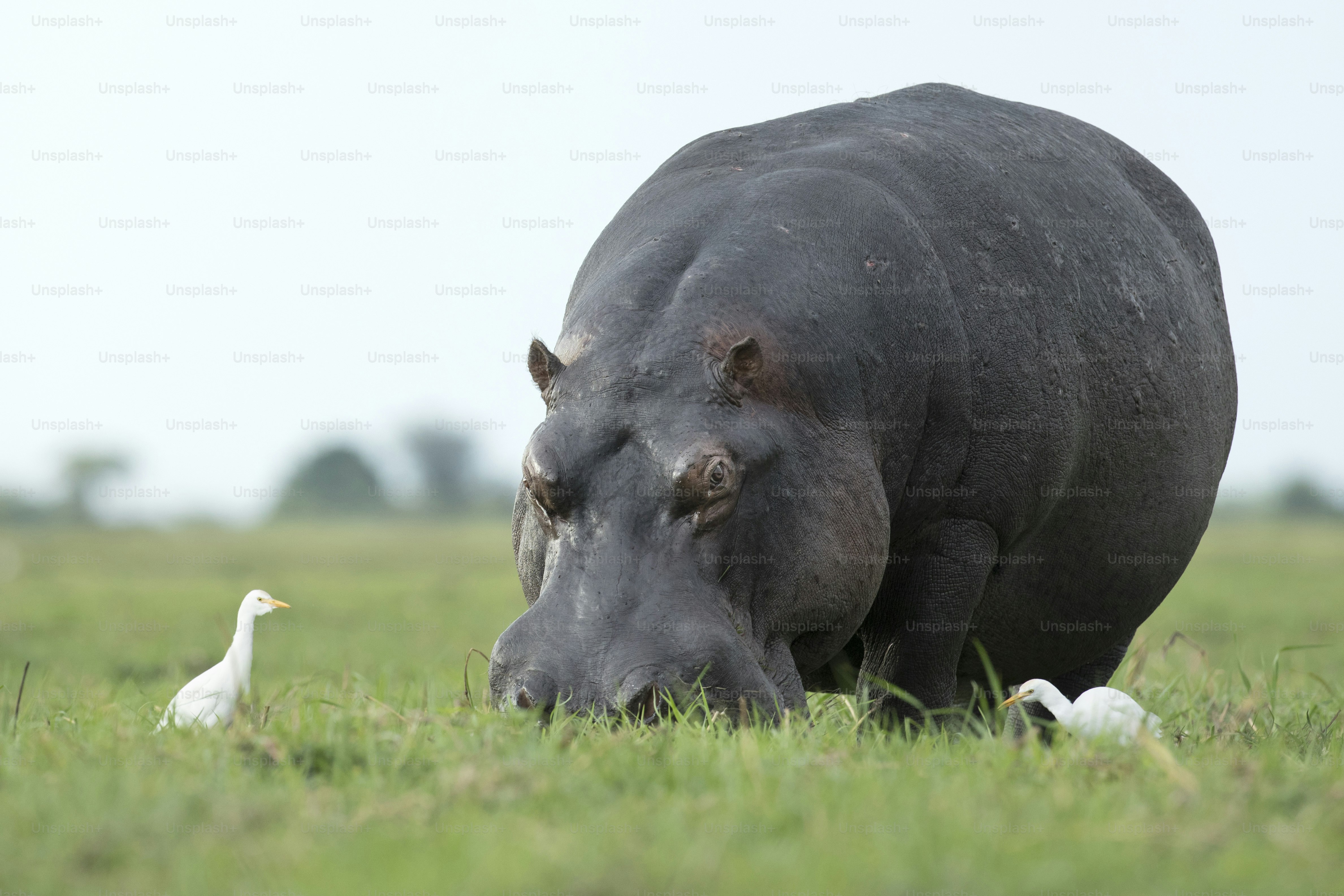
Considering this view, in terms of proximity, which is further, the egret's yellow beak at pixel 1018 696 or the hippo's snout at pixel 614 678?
the egret's yellow beak at pixel 1018 696

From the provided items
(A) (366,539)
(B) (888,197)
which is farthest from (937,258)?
(A) (366,539)

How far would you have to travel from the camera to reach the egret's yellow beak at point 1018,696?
13.4ft

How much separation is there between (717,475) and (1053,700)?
4.26 feet

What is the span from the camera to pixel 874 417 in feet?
14.6

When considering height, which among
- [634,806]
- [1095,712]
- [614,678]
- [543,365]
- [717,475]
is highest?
[543,365]

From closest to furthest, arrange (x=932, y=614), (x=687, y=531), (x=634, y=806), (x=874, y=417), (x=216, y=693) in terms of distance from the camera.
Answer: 1. (x=634, y=806)
2. (x=687, y=531)
3. (x=216, y=693)
4. (x=874, y=417)
5. (x=932, y=614)

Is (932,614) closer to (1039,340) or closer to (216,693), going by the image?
(1039,340)

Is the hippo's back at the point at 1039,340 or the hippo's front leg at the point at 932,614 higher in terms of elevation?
the hippo's back at the point at 1039,340

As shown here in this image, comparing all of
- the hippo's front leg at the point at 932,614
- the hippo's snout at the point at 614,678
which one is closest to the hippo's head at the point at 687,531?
the hippo's snout at the point at 614,678

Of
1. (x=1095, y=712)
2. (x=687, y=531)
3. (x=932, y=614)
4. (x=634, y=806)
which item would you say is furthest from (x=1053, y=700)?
Result: (x=634, y=806)

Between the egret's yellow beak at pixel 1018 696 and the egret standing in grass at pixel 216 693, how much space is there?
2.15 metres

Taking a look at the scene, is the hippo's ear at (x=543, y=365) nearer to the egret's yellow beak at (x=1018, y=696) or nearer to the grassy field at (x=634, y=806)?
the grassy field at (x=634, y=806)

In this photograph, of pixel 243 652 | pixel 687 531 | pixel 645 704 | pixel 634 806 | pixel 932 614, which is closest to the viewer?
pixel 634 806

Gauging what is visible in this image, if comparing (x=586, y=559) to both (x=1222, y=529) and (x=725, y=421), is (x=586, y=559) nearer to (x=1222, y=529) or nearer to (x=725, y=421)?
(x=725, y=421)
